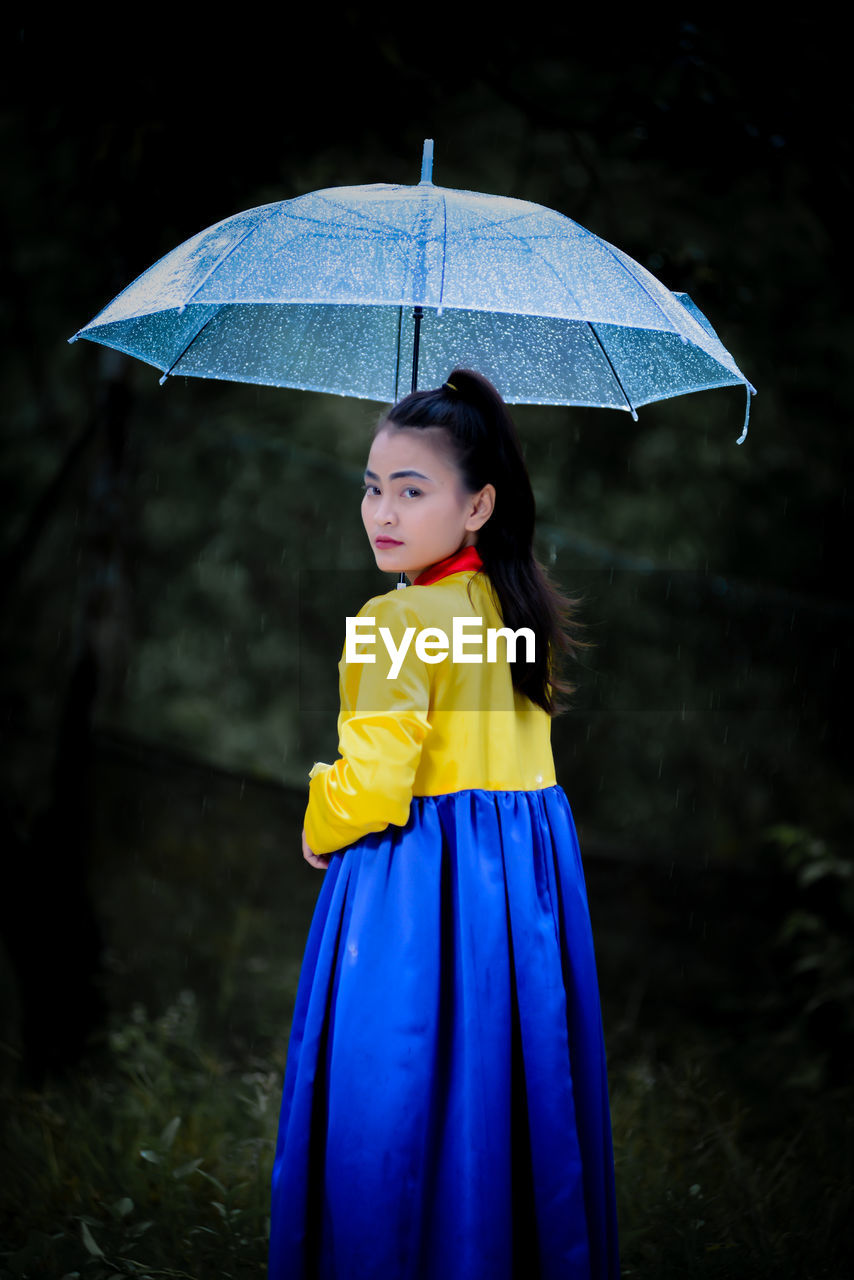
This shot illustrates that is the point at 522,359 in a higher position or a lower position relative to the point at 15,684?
higher

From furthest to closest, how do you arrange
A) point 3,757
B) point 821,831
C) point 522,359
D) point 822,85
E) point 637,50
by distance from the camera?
point 821,831, point 3,757, point 637,50, point 822,85, point 522,359

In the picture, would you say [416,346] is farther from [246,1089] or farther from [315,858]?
[246,1089]

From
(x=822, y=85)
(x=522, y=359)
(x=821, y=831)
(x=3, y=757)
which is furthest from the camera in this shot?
(x=821, y=831)

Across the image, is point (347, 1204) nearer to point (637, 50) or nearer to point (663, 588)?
point (663, 588)

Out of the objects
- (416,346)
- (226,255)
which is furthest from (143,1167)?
(226,255)

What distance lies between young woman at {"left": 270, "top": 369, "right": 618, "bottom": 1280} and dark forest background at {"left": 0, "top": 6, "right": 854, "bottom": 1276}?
152cm

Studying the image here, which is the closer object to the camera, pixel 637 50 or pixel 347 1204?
pixel 347 1204

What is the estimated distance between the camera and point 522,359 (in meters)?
2.53

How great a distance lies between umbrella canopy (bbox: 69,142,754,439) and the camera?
1.98 metres

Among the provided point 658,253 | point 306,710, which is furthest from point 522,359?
point 306,710

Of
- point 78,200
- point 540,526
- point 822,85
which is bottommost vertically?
point 540,526

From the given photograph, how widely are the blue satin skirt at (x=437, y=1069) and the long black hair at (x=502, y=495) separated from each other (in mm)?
288

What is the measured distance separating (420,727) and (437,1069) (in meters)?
0.57

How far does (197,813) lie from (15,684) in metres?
0.84
